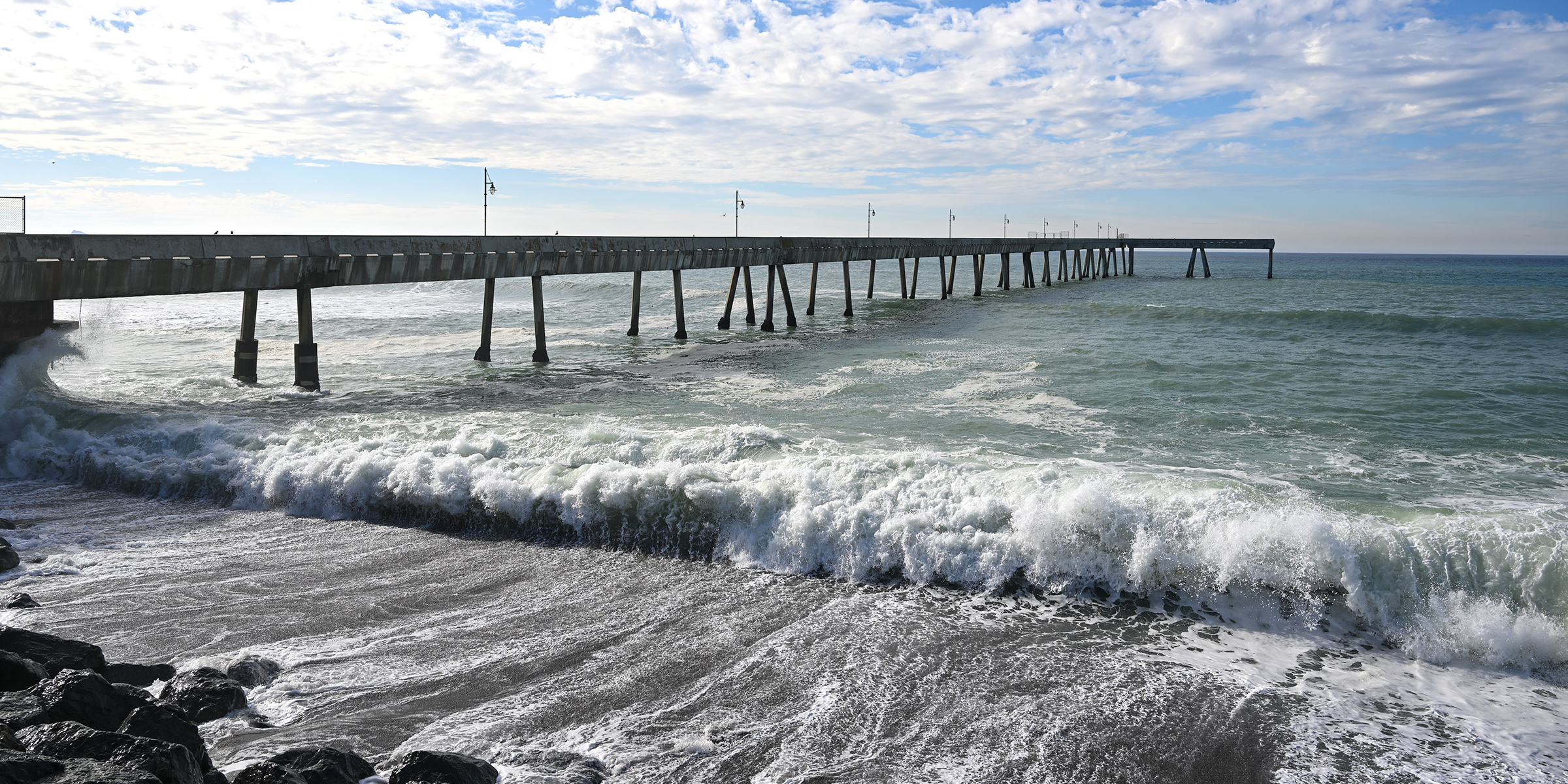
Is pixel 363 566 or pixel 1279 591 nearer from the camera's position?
pixel 1279 591

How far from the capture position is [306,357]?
17.4m

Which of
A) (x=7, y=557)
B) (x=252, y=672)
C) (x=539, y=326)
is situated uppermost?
(x=539, y=326)

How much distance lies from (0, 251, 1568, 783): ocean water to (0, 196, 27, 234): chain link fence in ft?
7.47

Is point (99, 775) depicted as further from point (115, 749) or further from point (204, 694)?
point (204, 694)

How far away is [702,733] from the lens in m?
5.55

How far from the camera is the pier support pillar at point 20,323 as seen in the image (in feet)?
48.7

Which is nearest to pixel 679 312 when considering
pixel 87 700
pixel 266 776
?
pixel 87 700

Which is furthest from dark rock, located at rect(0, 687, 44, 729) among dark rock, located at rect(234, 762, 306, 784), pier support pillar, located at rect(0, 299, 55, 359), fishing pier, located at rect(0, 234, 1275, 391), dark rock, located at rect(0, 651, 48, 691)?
pier support pillar, located at rect(0, 299, 55, 359)

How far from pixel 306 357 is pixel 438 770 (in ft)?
48.8

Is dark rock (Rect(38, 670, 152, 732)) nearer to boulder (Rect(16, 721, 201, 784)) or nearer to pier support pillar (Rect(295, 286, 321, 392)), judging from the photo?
boulder (Rect(16, 721, 201, 784))

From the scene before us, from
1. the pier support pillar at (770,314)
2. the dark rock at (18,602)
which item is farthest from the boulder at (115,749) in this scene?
the pier support pillar at (770,314)

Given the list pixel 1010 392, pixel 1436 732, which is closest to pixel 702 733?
pixel 1436 732

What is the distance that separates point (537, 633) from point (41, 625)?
144 inches

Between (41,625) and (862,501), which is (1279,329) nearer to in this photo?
(862,501)
